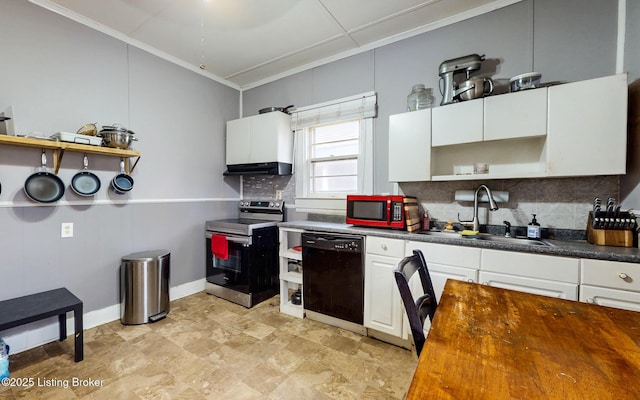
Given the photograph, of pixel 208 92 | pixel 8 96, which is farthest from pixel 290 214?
pixel 8 96

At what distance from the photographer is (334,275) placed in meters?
2.40

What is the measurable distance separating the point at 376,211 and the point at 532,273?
118 cm

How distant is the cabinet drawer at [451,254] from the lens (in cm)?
186

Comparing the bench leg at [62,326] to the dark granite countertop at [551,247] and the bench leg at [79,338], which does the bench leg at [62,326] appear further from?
the dark granite countertop at [551,247]

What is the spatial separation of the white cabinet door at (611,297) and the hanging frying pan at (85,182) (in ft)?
12.4

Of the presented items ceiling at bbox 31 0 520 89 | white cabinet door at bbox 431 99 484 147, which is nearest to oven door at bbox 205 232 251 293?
ceiling at bbox 31 0 520 89

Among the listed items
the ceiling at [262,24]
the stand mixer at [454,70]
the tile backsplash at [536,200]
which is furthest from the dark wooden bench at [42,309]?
the stand mixer at [454,70]

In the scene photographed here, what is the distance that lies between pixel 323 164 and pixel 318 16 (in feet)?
4.90

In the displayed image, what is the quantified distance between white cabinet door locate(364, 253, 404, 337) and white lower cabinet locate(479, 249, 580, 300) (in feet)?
2.07

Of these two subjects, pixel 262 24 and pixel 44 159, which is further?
pixel 262 24

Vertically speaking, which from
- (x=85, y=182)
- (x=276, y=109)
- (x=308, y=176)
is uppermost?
(x=276, y=109)

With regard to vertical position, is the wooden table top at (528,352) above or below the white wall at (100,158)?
below

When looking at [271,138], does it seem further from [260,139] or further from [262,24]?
[262,24]

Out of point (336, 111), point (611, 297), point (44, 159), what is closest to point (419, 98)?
point (336, 111)
